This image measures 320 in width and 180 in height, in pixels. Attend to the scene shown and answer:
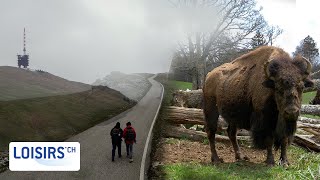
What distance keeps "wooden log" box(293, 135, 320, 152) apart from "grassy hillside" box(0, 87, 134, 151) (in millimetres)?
5490

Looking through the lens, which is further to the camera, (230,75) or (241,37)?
(241,37)

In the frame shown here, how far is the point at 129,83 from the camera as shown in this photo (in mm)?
6371

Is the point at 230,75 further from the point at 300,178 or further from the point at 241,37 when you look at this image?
the point at 241,37

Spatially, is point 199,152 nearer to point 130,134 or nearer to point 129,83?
point 129,83

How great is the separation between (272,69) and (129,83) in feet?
8.75

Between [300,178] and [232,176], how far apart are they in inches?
46.9

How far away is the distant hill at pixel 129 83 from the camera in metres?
6.09

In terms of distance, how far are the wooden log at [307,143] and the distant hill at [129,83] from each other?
5020mm

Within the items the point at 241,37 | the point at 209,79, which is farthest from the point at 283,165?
the point at 241,37

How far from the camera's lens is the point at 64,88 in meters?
5.95

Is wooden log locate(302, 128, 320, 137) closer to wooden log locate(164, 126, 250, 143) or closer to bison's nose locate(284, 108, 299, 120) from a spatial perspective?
wooden log locate(164, 126, 250, 143)

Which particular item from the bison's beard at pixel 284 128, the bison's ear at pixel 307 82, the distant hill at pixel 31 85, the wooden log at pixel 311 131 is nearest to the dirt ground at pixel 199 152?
the bison's beard at pixel 284 128

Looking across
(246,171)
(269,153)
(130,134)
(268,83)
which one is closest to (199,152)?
(269,153)

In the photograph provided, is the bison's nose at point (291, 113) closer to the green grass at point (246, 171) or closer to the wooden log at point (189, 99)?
the green grass at point (246, 171)
